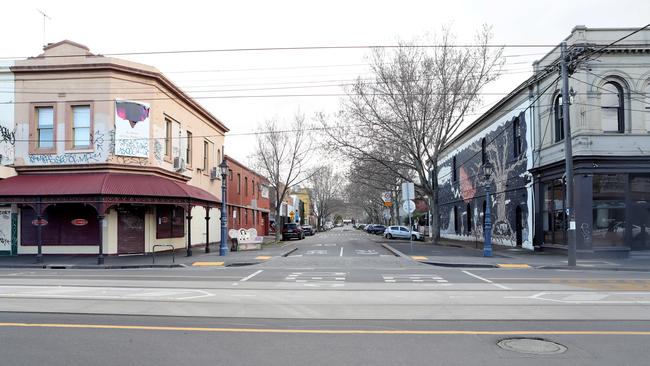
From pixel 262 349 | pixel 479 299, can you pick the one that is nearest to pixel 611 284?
pixel 479 299

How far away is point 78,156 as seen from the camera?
79.1ft

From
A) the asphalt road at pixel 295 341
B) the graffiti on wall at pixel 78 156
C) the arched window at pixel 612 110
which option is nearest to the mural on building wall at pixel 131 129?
the graffiti on wall at pixel 78 156

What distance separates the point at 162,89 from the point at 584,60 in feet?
68.9

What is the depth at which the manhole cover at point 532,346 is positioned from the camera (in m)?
6.60

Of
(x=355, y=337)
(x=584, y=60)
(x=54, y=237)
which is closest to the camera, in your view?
(x=355, y=337)

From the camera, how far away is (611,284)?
14.0 meters

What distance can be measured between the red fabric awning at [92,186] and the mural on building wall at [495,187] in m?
16.2

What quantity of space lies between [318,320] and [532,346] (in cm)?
350

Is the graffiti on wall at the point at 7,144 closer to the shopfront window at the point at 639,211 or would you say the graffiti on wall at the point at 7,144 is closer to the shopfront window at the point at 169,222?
the shopfront window at the point at 169,222

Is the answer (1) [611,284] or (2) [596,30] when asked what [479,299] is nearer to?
(1) [611,284]

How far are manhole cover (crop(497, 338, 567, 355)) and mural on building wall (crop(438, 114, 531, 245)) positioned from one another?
741 inches

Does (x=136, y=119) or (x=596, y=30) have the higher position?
(x=596, y=30)

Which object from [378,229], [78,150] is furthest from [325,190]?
[78,150]

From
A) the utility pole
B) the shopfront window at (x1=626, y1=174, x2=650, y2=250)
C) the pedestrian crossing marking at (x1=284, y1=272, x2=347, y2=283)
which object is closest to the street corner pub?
the pedestrian crossing marking at (x1=284, y1=272, x2=347, y2=283)
